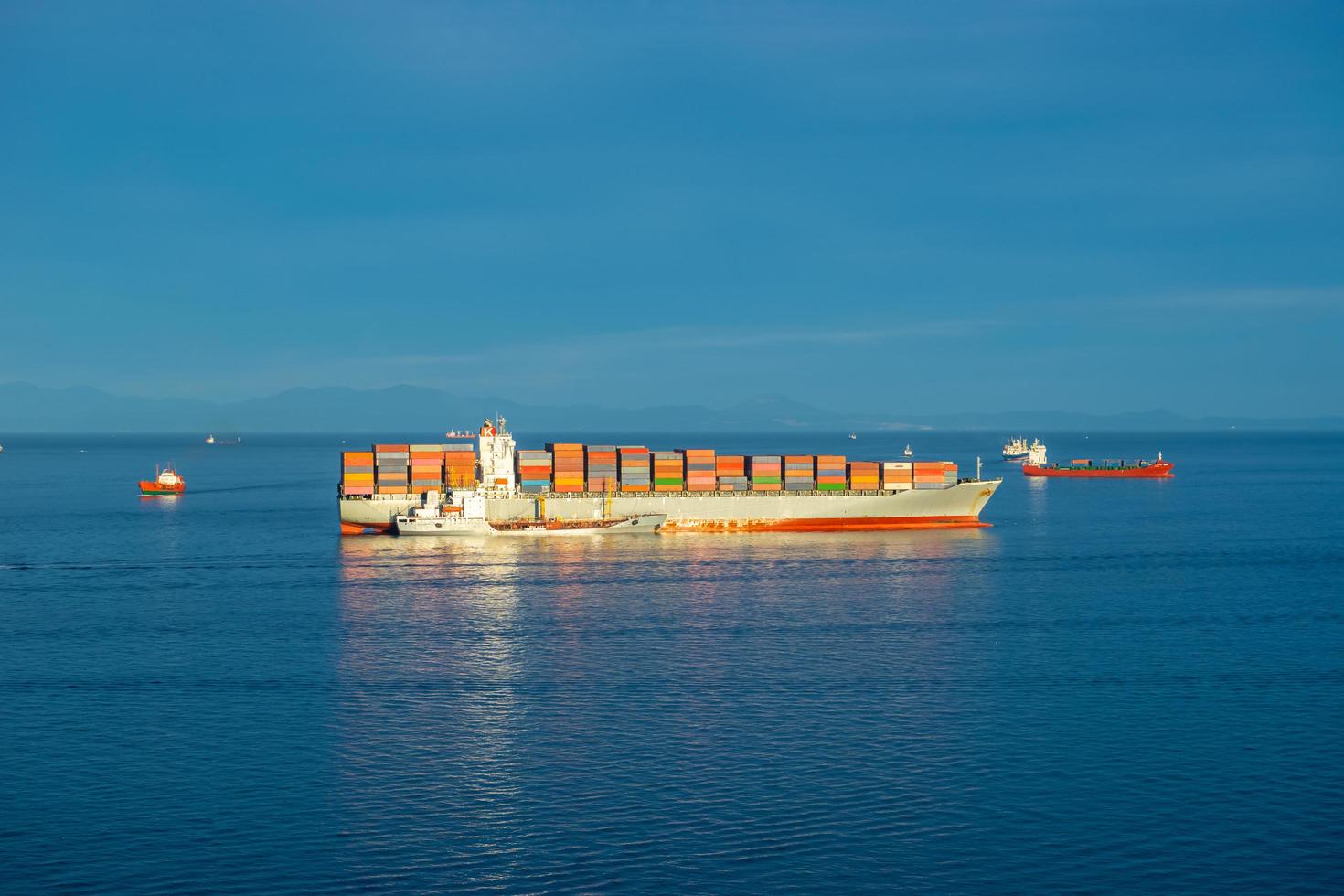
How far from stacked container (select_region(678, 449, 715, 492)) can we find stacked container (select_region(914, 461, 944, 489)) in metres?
17.0

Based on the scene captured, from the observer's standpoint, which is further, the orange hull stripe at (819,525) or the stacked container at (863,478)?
the stacked container at (863,478)

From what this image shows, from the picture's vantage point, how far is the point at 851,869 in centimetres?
2692

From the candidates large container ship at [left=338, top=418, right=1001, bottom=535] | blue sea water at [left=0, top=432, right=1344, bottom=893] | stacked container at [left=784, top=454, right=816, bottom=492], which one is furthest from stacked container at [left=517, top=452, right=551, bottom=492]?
blue sea water at [left=0, top=432, right=1344, bottom=893]

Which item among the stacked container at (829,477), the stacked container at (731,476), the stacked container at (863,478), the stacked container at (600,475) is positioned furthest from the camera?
the stacked container at (863,478)

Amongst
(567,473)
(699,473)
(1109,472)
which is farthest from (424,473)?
(1109,472)


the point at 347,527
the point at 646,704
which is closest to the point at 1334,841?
the point at 646,704

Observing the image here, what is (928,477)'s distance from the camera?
323 feet

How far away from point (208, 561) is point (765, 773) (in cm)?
5542

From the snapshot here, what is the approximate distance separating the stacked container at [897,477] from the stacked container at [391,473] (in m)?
37.9

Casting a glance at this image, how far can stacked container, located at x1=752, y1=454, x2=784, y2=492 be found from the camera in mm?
96250

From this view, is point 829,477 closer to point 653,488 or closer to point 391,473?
point 653,488

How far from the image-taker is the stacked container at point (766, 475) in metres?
96.2

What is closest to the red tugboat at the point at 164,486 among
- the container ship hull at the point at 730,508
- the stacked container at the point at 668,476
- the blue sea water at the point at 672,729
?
the container ship hull at the point at 730,508

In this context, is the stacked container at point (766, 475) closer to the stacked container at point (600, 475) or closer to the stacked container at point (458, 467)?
the stacked container at point (600, 475)
